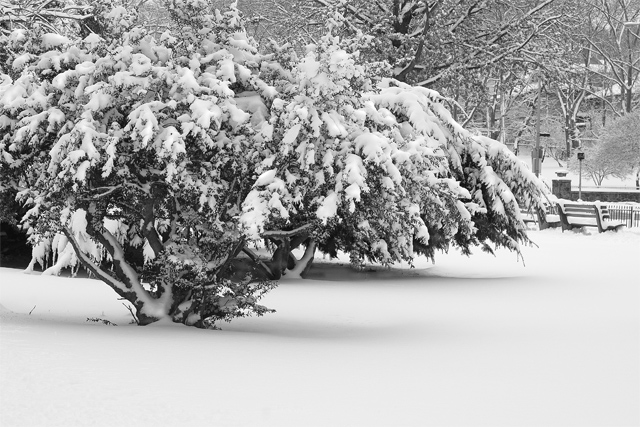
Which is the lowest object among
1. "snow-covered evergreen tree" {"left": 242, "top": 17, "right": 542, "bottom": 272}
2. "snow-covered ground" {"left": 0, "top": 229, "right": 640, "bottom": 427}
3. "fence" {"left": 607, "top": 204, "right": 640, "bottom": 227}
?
"snow-covered ground" {"left": 0, "top": 229, "right": 640, "bottom": 427}

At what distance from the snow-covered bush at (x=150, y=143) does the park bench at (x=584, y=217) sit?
63.9ft

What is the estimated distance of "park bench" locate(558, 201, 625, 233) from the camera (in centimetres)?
2795

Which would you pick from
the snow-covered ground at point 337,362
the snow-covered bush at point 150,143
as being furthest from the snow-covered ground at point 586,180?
the snow-covered bush at point 150,143

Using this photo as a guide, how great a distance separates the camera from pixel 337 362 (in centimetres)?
831

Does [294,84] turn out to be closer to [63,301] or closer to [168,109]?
[168,109]

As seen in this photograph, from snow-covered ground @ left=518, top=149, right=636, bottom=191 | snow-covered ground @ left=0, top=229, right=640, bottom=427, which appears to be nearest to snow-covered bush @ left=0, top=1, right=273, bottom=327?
snow-covered ground @ left=0, top=229, right=640, bottom=427

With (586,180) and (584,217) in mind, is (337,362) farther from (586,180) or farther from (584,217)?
(586,180)

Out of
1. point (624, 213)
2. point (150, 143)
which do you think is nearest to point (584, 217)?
point (624, 213)

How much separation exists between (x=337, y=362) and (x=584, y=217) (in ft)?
75.4

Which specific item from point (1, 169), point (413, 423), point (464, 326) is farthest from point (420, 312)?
point (413, 423)

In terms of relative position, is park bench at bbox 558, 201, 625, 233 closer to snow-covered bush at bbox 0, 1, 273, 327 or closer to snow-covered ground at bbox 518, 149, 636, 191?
snow-covered bush at bbox 0, 1, 273, 327

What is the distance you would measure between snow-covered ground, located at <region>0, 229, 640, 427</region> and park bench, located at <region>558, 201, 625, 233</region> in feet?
43.1

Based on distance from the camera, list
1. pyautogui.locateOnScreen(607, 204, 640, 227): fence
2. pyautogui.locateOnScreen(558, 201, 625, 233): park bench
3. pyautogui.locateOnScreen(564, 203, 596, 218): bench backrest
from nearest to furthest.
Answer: pyautogui.locateOnScreen(558, 201, 625, 233): park bench, pyautogui.locateOnScreen(564, 203, 596, 218): bench backrest, pyautogui.locateOnScreen(607, 204, 640, 227): fence

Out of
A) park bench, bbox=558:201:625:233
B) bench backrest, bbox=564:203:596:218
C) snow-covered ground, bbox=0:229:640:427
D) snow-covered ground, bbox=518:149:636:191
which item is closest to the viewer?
snow-covered ground, bbox=0:229:640:427
